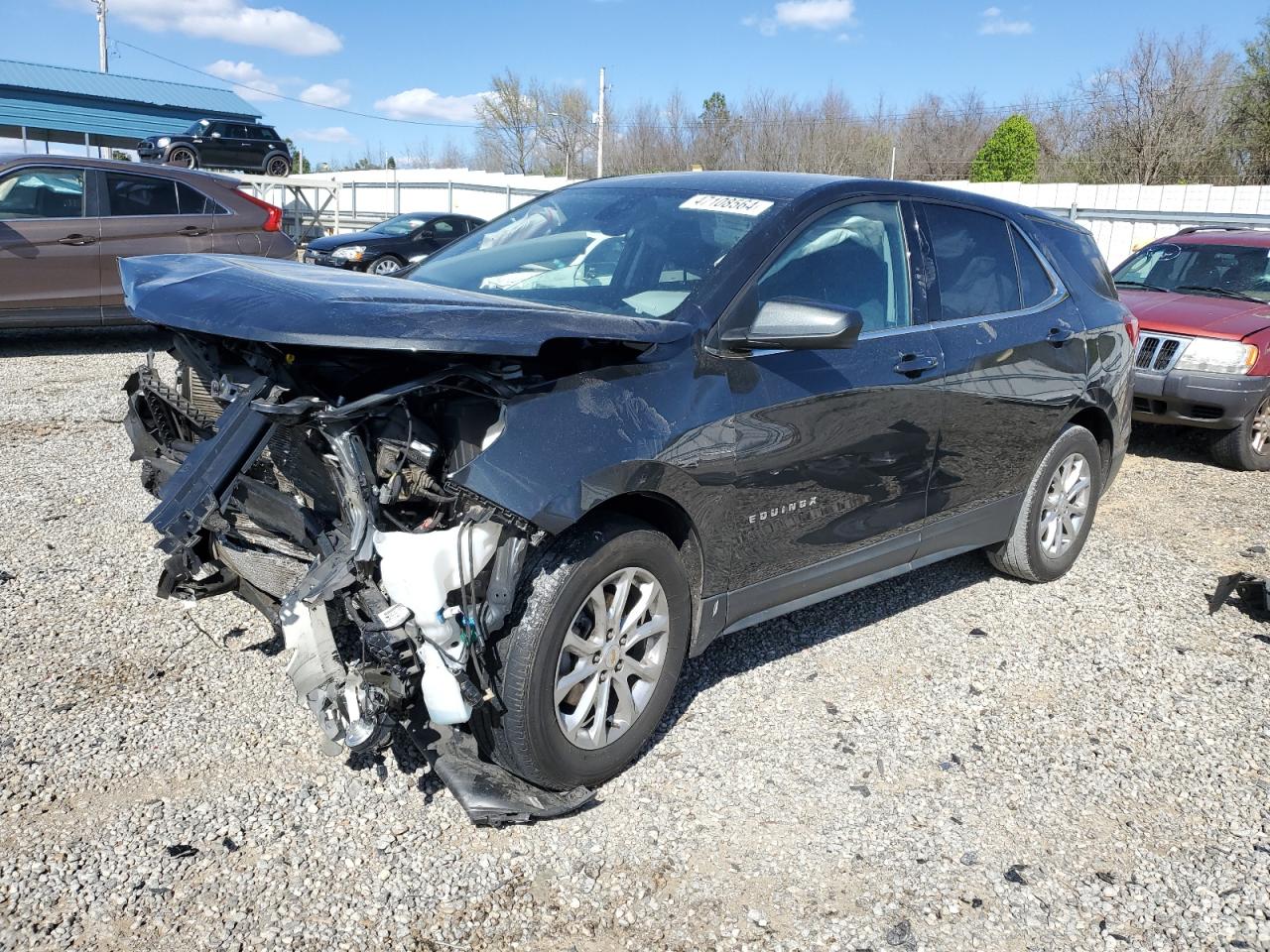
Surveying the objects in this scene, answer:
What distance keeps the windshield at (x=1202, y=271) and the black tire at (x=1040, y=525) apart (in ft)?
14.2

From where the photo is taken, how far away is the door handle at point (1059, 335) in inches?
186

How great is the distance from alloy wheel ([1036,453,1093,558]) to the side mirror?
89.4 inches

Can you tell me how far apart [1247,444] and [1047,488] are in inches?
154

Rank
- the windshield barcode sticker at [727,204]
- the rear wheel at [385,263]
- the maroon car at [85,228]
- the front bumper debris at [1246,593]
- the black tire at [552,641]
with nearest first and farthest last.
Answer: the black tire at [552,641]
the windshield barcode sticker at [727,204]
the front bumper debris at [1246,593]
the maroon car at [85,228]
the rear wheel at [385,263]

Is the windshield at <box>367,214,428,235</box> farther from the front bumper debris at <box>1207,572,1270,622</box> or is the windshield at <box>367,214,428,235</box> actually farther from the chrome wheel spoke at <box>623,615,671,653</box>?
the chrome wheel spoke at <box>623,615,671,653</box>

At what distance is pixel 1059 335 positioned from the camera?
4.77m

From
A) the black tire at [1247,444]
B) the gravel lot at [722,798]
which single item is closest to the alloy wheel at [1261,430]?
the black tire at [1247,444]

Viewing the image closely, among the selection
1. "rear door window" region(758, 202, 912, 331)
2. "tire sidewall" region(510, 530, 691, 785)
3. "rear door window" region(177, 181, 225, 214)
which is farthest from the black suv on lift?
"tire sidewall" region(510, 530, 691, 785)

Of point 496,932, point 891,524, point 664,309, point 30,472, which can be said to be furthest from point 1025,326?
point 30,472

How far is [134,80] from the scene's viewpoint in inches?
1693

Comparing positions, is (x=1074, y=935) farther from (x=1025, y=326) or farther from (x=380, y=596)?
(x=1025, y=326)

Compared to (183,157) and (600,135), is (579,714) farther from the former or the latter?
(600,135)

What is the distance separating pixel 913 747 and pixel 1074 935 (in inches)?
37.6

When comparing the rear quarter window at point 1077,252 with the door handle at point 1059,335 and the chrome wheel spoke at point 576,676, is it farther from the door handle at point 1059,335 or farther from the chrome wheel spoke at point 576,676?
the chrome wheel spoke at point 576,676
